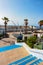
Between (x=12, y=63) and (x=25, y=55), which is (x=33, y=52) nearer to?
(x=25, y=55)

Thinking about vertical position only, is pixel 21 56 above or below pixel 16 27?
below

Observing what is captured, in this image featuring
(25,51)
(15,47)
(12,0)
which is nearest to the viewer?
(25,51)

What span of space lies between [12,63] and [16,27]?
27589mm

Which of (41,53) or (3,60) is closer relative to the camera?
(3,60)

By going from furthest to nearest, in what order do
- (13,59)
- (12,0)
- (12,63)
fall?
(12,0), (13,59), (12,63)

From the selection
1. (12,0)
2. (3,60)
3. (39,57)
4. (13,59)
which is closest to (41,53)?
(39,57)

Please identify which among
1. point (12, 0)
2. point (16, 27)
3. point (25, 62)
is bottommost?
point (25, 62)

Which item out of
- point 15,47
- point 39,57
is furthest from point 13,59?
point 15,47

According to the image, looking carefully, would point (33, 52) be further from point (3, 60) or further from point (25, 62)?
point (3, 60)

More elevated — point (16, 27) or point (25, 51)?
point (16, 27)

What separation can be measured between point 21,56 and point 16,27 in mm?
25734

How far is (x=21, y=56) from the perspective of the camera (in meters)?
11.7

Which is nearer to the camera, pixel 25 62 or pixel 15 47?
pixel 25 62

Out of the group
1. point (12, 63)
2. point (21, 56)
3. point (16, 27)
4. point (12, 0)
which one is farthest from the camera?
point (16, 27)
